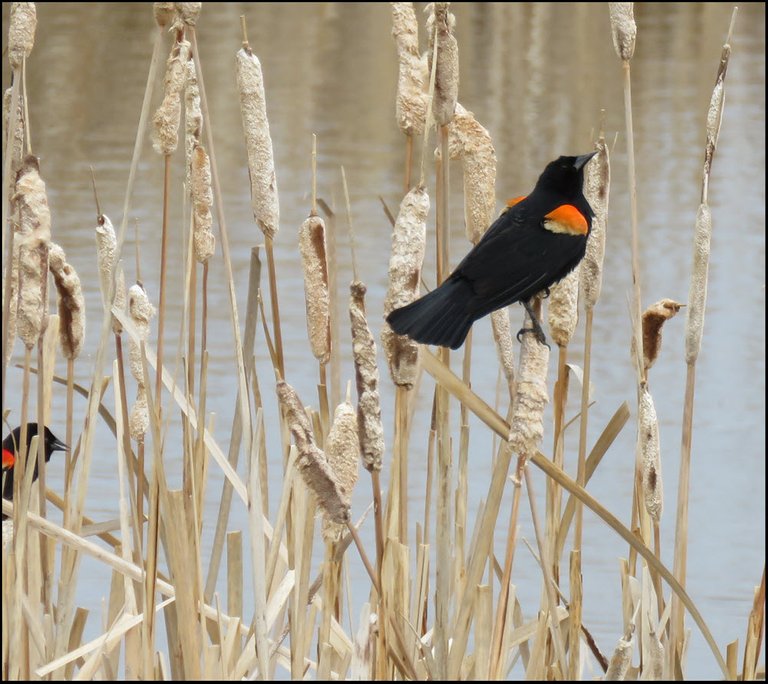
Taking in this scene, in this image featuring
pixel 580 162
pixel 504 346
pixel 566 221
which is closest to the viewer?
pixel 504 346

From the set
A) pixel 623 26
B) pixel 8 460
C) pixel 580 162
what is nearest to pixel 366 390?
pixel 623 26

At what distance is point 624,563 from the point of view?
88.8 inches

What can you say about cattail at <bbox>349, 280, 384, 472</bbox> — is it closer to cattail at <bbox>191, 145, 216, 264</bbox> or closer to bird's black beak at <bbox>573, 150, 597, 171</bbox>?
cattail at <bbox>191, 145, 216, 264</bbox>

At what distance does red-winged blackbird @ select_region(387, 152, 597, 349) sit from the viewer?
1.92 m

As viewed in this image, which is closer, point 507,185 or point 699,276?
point 699,276

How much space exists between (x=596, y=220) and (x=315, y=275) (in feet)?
1.41

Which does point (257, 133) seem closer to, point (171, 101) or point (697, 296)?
point (171, 101)

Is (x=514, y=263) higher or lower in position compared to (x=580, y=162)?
lower

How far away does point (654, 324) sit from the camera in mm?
2045

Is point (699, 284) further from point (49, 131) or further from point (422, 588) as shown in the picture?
point (49, 131)

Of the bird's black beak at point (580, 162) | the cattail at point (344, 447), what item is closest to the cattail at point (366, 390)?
the cattail at point (344, 447)

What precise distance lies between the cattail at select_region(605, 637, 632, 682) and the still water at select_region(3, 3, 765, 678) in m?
0.76

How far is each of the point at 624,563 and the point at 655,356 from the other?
390mm

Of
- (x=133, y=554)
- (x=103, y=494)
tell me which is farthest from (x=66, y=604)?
(x=103, y=494)
